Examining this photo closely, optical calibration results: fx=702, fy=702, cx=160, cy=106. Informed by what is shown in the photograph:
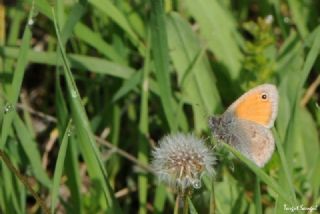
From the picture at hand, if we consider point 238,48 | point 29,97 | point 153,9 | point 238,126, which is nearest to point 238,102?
point 238,126

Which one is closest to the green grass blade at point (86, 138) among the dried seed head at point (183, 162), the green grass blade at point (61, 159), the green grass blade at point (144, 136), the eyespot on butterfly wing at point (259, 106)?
the green grass blade at point (61, 159)

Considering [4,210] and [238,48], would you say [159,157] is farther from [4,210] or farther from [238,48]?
[238,48]

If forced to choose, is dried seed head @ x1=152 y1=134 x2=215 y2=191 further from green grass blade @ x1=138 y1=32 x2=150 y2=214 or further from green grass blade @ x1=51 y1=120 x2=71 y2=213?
green grass blade @ x1=138 y1=32 x2=150 y2=214

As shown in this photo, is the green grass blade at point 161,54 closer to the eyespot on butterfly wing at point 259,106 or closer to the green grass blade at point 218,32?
the eyespot on butterfly wing at point 259,106

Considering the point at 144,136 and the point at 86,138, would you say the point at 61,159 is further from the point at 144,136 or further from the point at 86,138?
the point at 144,136

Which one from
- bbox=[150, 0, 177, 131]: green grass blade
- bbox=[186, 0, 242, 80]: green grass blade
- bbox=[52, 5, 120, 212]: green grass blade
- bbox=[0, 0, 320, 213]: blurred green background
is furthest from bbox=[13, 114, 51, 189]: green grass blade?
bbox=[186, 0, 242, 80]: green grass blade
